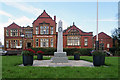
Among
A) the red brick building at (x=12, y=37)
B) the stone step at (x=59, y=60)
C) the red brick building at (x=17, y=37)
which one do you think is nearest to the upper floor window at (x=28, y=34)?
the red brick building at (x=17, y=37)

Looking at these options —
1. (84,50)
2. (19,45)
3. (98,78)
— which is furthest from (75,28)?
(98,78)

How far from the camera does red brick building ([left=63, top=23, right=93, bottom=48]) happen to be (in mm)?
31797

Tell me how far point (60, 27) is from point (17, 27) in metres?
26.4

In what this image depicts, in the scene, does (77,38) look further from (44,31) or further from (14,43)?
(14,43)

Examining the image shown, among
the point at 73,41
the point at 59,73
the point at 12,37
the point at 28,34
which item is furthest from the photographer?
the point at 28,34

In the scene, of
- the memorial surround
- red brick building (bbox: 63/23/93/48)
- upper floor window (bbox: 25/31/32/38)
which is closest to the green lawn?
the memorial surround

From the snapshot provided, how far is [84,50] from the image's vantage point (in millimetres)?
26797

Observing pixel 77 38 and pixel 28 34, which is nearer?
pixel 77 38

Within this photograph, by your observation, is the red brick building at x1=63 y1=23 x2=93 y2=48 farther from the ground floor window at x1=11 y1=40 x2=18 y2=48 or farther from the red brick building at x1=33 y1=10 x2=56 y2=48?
the ground floor window at x1=11 y1=40 x2=18 y2=48

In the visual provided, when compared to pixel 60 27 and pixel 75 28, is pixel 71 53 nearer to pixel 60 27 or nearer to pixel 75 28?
pixel 75 28

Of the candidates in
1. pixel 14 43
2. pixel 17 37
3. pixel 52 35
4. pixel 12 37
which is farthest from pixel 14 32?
pixel 52 35

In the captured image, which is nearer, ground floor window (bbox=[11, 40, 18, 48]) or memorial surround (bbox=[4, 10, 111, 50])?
memorial surround (bbox=[4, 10, 111, 50])

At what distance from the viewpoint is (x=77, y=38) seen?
3191cm

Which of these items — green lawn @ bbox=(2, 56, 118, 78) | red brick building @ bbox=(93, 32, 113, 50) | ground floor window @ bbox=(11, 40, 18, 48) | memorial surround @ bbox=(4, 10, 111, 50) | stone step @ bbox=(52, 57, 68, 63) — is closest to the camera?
green lawn @ bbox=(2, 56, 118, 78)
